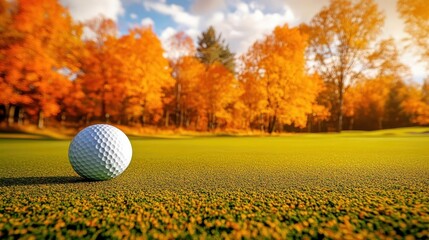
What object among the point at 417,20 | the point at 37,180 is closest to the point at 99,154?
the point at 37,180

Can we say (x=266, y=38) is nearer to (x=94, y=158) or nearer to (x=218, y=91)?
(x=218, y=91)

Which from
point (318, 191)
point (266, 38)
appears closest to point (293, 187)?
point (318, 191)

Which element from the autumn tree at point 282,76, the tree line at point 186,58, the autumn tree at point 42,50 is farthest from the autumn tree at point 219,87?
the autumn tree at point 42,50

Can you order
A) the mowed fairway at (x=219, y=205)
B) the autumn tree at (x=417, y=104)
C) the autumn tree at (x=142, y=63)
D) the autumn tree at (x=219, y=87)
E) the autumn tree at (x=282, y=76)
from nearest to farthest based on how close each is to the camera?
the mowed fairway at (x=219, y=205) → the autumn tree at (x=282, y=76) → the autumn tree at (x=142, y=63) → the autumn tree at (x=219, y=87) → the autumn tree at (x=417, y=104)

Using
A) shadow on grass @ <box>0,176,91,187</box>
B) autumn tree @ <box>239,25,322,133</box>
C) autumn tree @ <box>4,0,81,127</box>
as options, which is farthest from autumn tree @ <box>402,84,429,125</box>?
shadow on grass @ <box>0,176,91,187</box>

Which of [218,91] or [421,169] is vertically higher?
[218,91]

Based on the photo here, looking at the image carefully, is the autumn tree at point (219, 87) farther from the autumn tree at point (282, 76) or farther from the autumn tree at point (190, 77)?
the autumn tree at point (282, 76)
